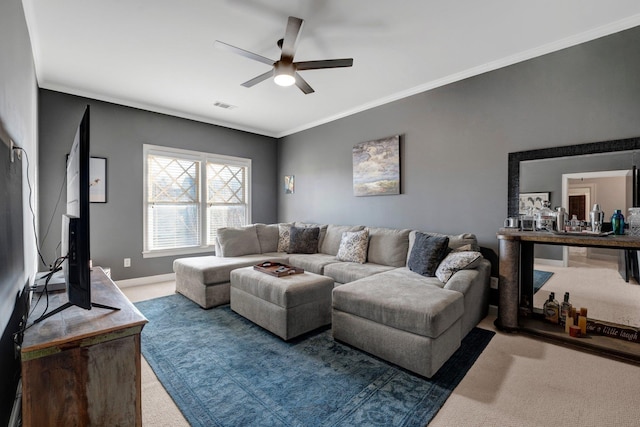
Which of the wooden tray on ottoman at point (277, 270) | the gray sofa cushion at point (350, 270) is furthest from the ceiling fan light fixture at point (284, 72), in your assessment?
the gray sofa cushion at point (350, 270)

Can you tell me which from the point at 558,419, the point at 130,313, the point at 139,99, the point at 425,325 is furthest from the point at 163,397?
the point at 139,99

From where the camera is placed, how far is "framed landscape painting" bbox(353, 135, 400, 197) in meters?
3.98

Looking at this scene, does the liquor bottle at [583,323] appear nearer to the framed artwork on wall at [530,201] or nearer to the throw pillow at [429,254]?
the framed artwork on wall at [530,201]

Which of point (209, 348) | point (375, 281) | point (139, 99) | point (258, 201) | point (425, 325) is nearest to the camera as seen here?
point (425, 325)

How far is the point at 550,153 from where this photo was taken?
2.74 m

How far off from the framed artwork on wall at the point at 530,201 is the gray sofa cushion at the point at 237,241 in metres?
3.40

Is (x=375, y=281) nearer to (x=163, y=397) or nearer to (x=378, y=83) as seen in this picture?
(x=163, y=397)

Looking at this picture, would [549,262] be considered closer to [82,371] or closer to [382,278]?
[382,278]

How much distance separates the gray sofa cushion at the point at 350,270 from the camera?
3225mm

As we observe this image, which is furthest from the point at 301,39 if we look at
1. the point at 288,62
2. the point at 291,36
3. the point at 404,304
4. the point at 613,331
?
the point at 613,331

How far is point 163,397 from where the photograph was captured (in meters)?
1.78

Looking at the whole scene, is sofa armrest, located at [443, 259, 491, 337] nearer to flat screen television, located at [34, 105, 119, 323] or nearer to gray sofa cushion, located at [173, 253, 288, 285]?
gray sofa cushion, located at [173, 253, 288, 285]

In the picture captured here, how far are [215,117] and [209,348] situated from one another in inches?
151

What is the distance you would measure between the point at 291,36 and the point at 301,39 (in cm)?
47
